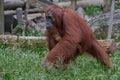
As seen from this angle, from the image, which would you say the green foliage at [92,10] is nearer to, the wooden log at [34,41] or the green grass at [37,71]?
the wooden log at [34,41]

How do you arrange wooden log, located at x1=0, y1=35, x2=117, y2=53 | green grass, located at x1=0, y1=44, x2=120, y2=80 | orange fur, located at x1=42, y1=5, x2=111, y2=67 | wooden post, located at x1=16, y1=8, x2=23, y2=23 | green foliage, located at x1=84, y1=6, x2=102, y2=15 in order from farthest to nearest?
green foliage, located at x1=84, y1=6, x2=102, y2=15, wooden post, located at x1=16, y1=8, x2=23, y2=23, wooden log, located at x1=0, y1=35, x2=117, y2=53, orange fur, located at x1=42, y1=5, x2=111, y2=67, green grass, located at x1=0, y1=44, x2=120, y2=80

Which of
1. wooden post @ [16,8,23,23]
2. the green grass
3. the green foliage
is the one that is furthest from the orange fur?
the green foliage

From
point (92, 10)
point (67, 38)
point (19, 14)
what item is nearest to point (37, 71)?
point (67, 38)

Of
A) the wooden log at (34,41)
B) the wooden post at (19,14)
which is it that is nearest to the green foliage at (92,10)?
the wooden post at (19,14)

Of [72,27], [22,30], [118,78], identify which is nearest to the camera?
[118,78]

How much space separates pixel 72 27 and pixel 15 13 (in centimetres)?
537

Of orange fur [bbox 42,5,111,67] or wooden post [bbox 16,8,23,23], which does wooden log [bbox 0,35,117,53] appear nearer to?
orange fur [bbox 42,5,111,67]

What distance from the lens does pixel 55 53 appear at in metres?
5.66

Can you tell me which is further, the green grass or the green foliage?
the green foliage

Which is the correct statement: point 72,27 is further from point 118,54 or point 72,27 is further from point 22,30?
point 22,30

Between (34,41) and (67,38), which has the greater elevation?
(67,38)

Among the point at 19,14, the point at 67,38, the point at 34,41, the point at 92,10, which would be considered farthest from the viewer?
the point at 92,10

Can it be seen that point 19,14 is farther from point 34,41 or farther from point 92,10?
point 92,10

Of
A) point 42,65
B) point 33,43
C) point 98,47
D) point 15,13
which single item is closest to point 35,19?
point 15,13
